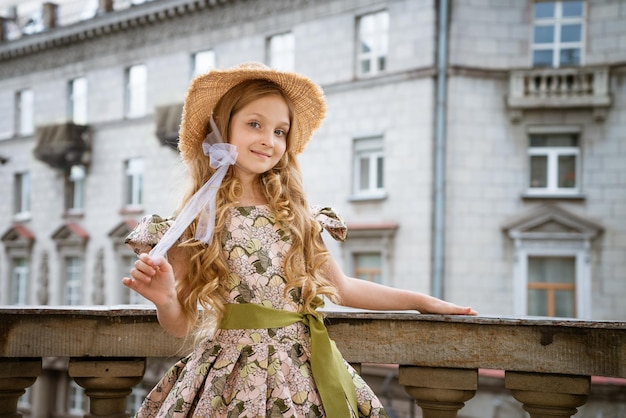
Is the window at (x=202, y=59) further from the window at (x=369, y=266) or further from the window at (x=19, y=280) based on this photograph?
the window at (x=19, y=280)

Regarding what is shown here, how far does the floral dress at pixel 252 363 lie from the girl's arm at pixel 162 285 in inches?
4.3

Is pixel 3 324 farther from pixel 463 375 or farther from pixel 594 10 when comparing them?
pixel 594 10

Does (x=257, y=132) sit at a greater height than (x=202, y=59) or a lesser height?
lesser

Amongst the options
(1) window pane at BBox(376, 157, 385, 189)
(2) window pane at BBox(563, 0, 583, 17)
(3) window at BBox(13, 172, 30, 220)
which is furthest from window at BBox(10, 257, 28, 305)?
(2) window pane at BBox(563, 0, 583, 17)

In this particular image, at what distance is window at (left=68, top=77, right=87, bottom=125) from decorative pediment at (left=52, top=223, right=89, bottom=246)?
3.03 m

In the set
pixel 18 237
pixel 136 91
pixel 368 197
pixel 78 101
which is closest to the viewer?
pixel 368 197

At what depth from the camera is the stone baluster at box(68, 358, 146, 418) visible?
2.49 metres

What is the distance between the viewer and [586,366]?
219 cm

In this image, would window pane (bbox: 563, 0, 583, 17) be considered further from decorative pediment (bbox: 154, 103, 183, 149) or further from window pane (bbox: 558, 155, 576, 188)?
decorative pediment (bbox: 154, 103, 183, 149)

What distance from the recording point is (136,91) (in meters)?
20.4

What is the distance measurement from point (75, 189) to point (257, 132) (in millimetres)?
20807

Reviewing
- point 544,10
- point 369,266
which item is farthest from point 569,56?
point 369,266

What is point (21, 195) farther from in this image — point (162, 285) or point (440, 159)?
point (162, 285)

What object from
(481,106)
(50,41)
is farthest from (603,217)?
(50,41)
